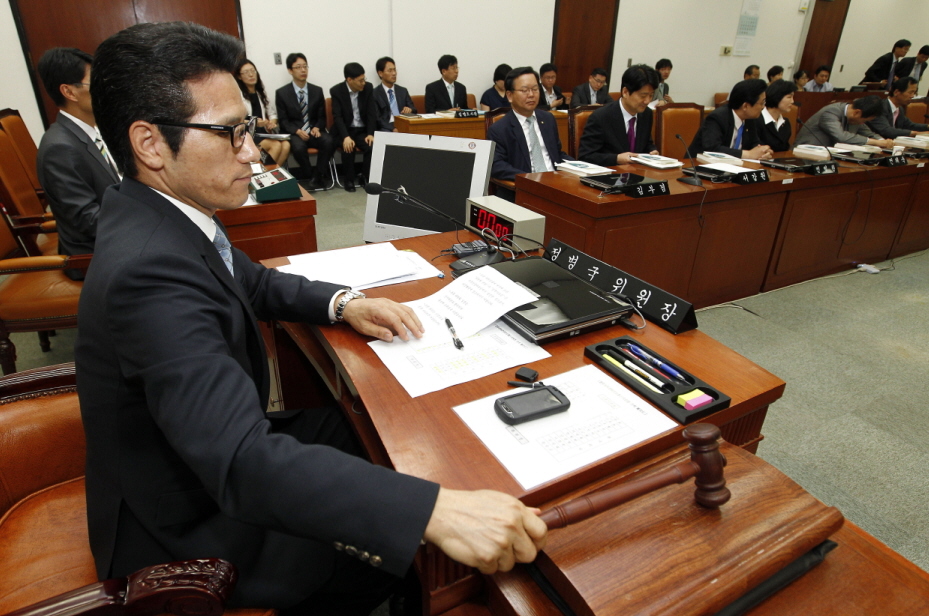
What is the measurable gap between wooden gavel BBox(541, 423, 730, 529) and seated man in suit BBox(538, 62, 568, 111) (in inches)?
239

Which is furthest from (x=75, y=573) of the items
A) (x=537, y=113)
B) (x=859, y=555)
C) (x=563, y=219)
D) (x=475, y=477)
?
(x=537, y=113)

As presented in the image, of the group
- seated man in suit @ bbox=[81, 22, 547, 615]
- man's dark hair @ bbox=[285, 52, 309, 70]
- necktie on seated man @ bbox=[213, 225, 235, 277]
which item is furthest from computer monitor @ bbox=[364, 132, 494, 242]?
man's dark hair @ bbox=[285, 52, 309, 70]

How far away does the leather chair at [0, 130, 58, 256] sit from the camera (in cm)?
212

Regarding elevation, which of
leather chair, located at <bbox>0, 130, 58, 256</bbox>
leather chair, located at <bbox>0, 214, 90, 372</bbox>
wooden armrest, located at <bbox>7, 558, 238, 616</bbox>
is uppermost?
leather chair, located at <bbox>0, 130, 58, 256</bbox>

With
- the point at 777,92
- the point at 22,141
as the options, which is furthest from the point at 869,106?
the point at 22,141

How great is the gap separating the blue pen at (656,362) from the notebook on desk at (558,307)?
11cm

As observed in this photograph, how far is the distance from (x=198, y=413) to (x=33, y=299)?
1.74m

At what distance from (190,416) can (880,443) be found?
236 centimetres

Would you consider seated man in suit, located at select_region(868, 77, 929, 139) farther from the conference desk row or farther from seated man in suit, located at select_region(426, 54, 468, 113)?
the conference desk row

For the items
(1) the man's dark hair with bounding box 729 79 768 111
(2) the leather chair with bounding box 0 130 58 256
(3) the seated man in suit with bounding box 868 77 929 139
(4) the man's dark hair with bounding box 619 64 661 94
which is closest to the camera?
(2) the leather chair with bounding box 0 130 58 256

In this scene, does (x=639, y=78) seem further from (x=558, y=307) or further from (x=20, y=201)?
(x=20, y=201)

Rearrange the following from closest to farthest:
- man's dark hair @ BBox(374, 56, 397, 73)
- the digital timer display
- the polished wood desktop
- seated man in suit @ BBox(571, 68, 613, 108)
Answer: the digital timer display < the polished wood desktop < man's dark hair @ BBox(374, 56, 397, 73) < seated man in suit @ BBox(571, 68, 613, 108)

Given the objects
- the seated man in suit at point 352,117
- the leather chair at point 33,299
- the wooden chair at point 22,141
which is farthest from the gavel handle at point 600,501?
Answer: the seated man in suit at point 352,117

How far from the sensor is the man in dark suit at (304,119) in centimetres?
520
